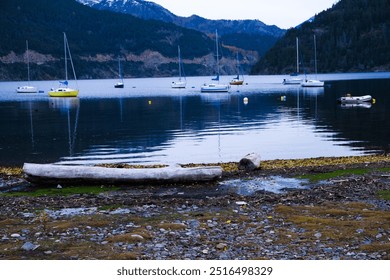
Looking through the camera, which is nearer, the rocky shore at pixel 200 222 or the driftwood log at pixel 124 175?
the rocky shore at pixel 200 222

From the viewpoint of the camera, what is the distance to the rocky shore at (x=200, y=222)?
11883 mm

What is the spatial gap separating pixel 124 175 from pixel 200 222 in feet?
24.1

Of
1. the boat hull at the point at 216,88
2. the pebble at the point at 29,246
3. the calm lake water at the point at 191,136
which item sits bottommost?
the calm lake water at the point at 191,136

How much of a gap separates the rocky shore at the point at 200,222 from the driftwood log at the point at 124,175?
43 cm

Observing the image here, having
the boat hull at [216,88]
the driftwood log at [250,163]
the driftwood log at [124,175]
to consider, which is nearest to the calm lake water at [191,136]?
the driftwood log at [250,163]

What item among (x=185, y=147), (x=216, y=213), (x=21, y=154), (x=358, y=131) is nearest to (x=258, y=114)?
(x=358, y=131)

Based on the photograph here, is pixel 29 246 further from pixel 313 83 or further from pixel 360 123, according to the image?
pixel 313 83

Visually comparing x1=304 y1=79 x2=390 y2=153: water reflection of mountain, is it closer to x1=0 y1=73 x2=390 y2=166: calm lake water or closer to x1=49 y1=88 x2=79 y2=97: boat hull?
x1=0 y1=73 x2=390 y2=166: calm lake water

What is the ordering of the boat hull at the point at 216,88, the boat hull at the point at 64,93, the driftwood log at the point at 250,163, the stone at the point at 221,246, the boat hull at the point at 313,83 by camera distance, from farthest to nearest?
the boat hull at the point at 313,83 < the boat hull at the point at 216,88 < the boat hull at the point at 64,93 < the driftwood log at the point at 250,163 < the stone at the point at 221,246

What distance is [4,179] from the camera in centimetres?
2525

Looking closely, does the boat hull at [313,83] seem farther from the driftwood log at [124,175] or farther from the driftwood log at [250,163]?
the driftwood log at [124,175]

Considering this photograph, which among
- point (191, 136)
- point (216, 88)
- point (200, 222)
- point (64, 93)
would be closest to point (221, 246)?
point (200, 222)

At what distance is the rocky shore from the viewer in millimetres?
11883

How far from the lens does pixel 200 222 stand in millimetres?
14805
